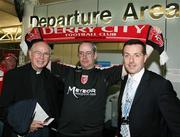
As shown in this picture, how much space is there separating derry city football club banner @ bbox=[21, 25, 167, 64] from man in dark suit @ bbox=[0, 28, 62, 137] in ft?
1.29

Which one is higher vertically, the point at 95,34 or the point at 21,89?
the point at 95,34

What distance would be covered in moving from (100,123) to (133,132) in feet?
1.84

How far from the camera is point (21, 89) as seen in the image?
192cm

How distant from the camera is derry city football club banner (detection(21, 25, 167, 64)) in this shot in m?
2.38

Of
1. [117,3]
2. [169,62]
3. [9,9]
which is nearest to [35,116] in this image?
[169,62]

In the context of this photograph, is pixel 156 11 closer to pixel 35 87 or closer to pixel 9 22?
pixel 35 87

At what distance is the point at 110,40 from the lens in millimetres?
2910

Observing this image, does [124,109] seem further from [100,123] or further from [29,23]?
[29,23]

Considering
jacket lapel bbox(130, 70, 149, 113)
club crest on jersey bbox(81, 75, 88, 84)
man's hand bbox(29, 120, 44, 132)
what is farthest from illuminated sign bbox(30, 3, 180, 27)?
man's hand bbox(29, 120, 44, 132)

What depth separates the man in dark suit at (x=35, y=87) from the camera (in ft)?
6.20

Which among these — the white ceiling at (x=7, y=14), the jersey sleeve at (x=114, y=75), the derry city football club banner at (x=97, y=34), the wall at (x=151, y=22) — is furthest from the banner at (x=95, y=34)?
the white ceiling at (x=7, y=14)

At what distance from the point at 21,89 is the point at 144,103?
3.24 ft

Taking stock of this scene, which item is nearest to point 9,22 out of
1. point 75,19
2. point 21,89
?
point 75,19

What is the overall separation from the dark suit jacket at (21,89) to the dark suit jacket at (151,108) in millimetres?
748
